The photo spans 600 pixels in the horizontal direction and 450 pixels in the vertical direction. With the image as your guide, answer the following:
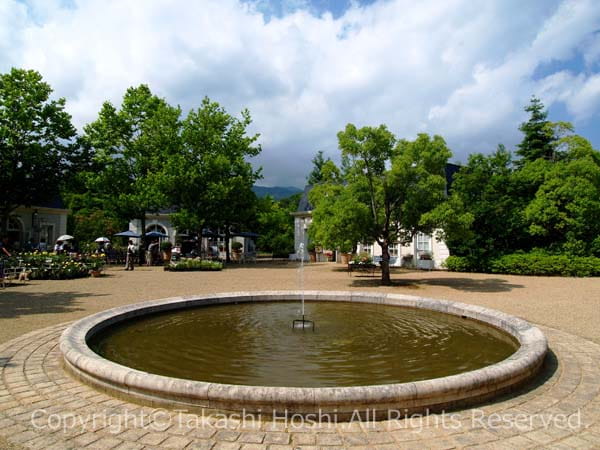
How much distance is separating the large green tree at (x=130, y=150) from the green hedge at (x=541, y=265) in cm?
2111

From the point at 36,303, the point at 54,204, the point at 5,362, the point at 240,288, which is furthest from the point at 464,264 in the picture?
the point at 54,204

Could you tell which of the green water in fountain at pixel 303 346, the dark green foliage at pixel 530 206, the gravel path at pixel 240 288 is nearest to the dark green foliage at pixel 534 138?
the dark green foliage at pixel 530 206

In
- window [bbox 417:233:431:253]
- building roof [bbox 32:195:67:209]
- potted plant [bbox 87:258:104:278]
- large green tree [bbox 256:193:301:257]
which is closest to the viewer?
potted plant [bbox 87:258:104:278]

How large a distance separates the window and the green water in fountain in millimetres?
17804

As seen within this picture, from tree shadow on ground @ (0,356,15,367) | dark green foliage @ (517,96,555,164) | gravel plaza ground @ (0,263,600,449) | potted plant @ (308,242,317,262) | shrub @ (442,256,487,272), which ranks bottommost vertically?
gravel plaza ground @ (0,263,600,449)

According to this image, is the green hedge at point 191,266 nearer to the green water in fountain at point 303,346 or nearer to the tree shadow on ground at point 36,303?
the tree shadow on ground at point 36,303

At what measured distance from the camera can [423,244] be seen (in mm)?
26547

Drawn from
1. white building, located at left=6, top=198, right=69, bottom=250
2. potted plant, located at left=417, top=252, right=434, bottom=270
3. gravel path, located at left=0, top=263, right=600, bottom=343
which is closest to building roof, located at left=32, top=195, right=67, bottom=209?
white building, located at left=6, top=198, right=69, bottom=250

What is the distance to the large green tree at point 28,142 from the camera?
78.5 feet

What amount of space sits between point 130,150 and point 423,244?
22.2 m

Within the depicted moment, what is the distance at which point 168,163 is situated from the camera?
25875mm

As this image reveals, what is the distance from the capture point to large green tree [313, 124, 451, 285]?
1419 centimetres

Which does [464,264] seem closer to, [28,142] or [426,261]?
[426,261]

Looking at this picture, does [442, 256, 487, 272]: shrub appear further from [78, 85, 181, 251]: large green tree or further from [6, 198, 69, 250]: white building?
[6, 198, 69, 250]: white building
